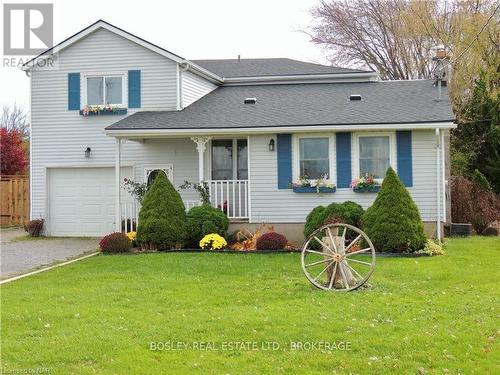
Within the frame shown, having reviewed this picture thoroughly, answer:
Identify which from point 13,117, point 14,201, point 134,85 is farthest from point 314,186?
point 13,117

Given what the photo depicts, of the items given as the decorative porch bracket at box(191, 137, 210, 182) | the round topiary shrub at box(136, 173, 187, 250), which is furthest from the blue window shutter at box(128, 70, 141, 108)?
the round topiary shrub at box(136, 173, 187, 250)

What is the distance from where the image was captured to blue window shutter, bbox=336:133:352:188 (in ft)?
47.0

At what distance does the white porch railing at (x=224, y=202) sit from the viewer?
578 inches

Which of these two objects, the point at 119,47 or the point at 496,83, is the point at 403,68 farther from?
the point at 119,47

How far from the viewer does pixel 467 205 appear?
1756cm

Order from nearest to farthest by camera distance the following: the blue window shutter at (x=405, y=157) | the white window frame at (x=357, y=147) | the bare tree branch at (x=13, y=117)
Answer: the blue window shutter at (x=405, y=157) → the white window frame at (x=357, y=147) → the bare tree branch at (x=13, y=117)

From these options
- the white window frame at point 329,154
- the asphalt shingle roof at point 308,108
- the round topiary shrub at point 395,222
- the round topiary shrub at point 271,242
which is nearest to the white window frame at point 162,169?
the asphalt shingle roof at point 308,108

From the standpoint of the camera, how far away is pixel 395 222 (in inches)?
479

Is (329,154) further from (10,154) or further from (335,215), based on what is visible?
(10,154)

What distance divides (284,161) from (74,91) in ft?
22.0

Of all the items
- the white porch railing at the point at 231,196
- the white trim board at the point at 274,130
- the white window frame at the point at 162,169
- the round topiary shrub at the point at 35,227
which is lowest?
the round topiary shrub at the point at 35,227

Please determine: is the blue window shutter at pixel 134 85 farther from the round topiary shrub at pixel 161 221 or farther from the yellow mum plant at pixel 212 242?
the yellow mum plant at pixel 212 242

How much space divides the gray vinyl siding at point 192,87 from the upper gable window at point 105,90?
70.8 inches

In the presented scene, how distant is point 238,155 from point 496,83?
13581 millimetres
